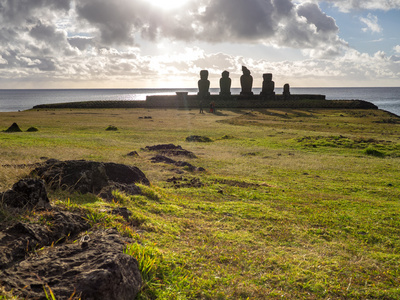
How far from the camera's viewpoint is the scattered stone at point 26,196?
17.1ft

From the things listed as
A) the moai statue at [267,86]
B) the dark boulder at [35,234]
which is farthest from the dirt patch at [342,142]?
the moai statue at [267,86]

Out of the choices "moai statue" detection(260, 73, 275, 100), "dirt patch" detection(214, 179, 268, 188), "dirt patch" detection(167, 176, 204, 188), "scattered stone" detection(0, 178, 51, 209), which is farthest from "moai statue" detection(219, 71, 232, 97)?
"scattered stone" detection(0, 178, 51, 209)

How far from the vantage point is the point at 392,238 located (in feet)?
23.9

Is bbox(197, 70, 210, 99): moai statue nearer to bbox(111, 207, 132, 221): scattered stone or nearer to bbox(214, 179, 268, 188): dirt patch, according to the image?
bbox(214, 179, 268, 188): dirt patch

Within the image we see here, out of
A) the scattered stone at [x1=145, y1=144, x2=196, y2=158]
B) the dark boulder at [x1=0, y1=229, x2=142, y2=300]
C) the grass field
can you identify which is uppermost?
the dark boulder at [x1=0, y1=229, x2=142, y2=300]

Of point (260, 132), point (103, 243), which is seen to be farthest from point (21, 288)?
point (260, 132)

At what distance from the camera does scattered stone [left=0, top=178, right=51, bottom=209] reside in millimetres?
5223

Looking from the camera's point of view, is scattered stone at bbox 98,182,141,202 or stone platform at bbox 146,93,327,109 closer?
scattered stone at bbox 98,182,141,202

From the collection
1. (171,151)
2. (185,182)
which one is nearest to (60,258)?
(185,182)

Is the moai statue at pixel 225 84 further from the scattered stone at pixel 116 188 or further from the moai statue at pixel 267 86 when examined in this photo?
the scattered stone at pixel 116 188

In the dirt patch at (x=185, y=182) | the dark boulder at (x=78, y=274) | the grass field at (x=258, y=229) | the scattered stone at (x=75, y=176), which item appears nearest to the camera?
the dark boulder at (x=78, y=274)

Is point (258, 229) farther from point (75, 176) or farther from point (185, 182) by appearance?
point (185, 182)

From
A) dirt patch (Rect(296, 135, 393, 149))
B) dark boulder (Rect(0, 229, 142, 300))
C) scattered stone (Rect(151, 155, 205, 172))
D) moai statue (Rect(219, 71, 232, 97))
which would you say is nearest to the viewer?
dark boulder (Rect(0, 229, 142, 300))

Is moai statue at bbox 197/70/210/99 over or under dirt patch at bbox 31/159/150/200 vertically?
over
